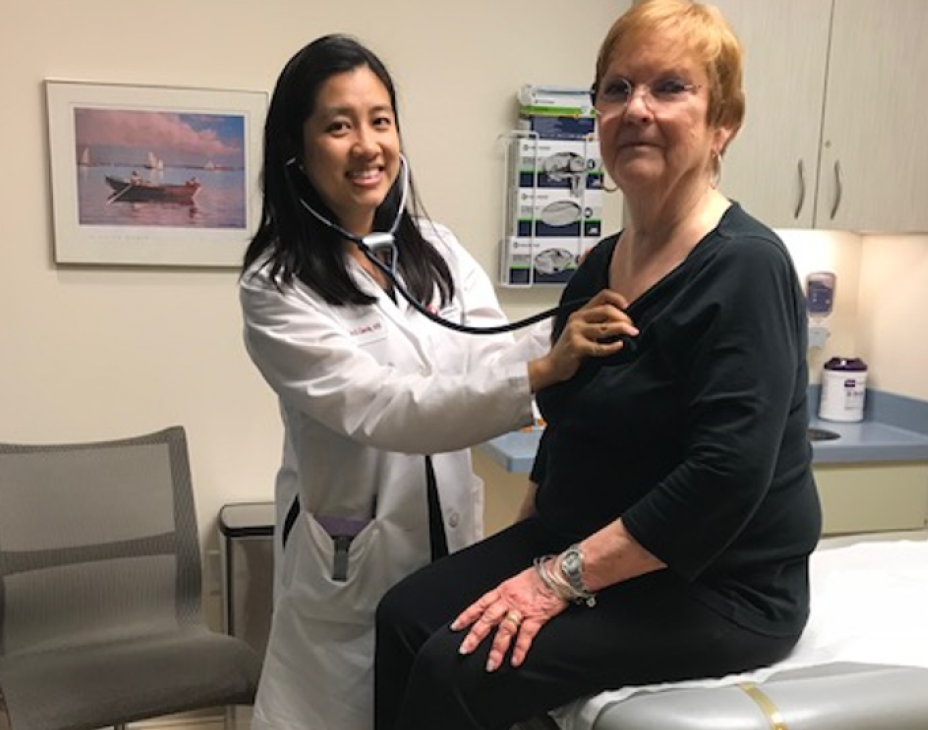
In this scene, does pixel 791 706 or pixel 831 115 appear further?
pixel 831 115

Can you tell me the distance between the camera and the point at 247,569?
2.39 metres

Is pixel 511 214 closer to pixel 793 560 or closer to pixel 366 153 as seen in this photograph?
pixel 366 153

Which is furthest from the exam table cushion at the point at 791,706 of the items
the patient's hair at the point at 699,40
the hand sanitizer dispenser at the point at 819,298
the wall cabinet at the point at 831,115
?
the hand sanitizer dispenser at the point at 819,298

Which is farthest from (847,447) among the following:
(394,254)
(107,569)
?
(107,569)

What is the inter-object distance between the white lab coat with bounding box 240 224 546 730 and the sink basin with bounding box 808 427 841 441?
4.34 feet

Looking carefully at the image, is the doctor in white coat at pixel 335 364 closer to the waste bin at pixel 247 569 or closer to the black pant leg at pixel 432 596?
the black pant leg at pixel 432 596

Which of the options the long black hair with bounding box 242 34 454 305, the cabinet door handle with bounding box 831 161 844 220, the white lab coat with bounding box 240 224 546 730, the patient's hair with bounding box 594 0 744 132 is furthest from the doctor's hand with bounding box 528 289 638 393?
the cabinet door handle with bounding box 831 161 844 220

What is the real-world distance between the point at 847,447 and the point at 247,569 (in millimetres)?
1525

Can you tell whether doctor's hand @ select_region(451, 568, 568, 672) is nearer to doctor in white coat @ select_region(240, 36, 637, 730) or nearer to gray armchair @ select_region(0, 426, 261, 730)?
doctor in white coat @ select_region(240, 36, 637, 730)

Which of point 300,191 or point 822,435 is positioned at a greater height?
point 300,191

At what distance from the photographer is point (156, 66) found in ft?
7.55

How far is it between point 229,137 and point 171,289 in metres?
0.40

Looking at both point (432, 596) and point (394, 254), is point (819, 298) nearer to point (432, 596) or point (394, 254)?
point (394, 254)

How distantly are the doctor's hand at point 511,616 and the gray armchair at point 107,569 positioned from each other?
1.01m
